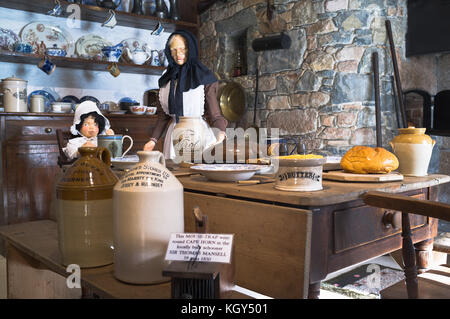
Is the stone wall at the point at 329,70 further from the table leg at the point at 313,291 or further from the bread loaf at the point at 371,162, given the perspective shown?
the table leg at the point at 313,291

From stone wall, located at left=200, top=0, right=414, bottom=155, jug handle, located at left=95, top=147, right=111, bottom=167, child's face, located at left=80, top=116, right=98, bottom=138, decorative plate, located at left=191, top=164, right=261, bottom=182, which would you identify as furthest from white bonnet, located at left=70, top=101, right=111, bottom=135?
stone wall, located at left=200, top=0, right=414, bottom=155

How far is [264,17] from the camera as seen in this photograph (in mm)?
4074

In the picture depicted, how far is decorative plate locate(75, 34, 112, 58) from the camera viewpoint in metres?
4.07

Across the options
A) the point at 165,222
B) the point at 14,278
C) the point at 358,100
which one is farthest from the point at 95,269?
the point at 358,100

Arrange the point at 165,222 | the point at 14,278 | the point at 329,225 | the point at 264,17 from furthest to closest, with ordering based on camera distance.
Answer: the point at 264,17
the point at 14,278
the point at 329,225
the point at 165,222

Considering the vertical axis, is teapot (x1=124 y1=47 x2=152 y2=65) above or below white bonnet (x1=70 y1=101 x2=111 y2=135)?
above

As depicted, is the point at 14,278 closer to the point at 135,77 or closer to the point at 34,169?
the point at 34,169

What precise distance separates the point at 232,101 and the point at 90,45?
1.48m

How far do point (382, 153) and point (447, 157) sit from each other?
2654 millimetres

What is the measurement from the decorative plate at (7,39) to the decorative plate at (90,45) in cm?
55

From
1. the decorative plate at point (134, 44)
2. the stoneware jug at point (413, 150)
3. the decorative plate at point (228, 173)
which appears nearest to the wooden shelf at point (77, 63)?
the decorative plate at point (134, 44)

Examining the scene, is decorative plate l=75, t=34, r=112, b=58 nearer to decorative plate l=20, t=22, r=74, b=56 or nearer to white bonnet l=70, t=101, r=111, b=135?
decorative plate l=20, t=22, r=74, b=56

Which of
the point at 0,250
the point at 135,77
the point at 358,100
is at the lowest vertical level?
the point at 0,250

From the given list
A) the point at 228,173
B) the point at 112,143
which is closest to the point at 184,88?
the point at 112,143
